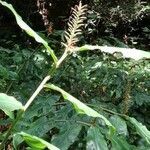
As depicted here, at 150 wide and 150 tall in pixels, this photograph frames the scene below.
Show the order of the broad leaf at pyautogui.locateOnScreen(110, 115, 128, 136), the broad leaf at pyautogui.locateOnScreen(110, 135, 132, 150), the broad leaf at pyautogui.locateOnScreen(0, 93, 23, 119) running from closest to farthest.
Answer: the broad leaf at pyautogui.locateOnScreen(0, 93, 23, 119), the broad leaf at pyautogui.locateOnScreen(110, 135, 132, 150), the broad leaf at pyautogui.locateOnScreen(110, 115, 128, 136)

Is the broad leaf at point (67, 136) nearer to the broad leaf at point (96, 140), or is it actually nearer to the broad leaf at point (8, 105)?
Result: the broad leaf at point (96, 140)

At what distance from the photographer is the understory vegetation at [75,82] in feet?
4.01

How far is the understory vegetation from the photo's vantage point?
1.22m

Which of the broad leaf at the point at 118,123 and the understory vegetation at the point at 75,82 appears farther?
the broad leaf at the point at 118,123

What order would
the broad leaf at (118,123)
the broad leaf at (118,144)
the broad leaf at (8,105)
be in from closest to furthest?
the broad leaf at (8,105)
the broad leaf at (118,144)
the broad leaf at (118,123)

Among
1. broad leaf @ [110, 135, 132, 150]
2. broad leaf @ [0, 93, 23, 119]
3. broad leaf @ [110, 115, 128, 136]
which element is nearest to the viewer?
broad leaf @ [0, 93, 23, 119]

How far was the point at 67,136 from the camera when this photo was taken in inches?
72.2

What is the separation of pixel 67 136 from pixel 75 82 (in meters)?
1.75

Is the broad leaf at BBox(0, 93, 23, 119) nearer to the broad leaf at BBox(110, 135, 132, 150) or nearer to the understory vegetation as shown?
the understory vegetation

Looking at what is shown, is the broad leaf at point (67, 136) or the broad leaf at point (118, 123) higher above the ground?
the broad leaf at point (118, 123)

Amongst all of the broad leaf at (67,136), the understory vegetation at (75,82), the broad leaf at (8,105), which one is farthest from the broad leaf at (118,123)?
the broad leaf at (8,105)

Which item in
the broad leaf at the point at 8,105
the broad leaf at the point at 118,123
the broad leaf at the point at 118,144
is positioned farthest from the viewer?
the broad leaf at the point at 118,123

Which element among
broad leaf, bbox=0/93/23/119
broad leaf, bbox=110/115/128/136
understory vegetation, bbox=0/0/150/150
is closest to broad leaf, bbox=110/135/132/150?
understory vegetation, bbox=0/0/150/150

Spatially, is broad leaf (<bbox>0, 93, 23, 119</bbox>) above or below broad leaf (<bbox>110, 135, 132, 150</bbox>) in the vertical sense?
above
